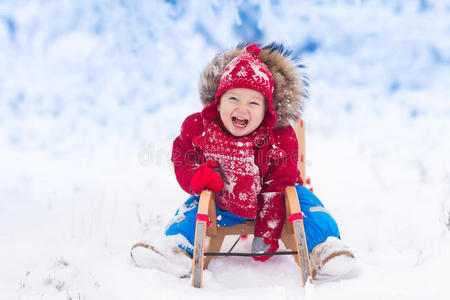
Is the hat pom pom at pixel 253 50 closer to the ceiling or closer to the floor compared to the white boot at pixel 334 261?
closer to the ceiling

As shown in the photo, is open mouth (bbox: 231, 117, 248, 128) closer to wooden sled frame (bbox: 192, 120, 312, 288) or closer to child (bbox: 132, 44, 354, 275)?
child (bbox: 132, 44, 354, 275)

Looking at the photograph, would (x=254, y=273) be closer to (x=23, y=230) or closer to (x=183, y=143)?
(x=183, y=143)

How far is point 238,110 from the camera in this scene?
182 cm

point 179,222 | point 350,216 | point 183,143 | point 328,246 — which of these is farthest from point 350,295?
point 350,216

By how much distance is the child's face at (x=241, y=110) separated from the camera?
1.81 metres

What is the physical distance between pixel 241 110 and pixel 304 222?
653 millimetres

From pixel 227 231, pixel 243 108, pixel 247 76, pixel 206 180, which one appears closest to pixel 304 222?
pixel 227 231

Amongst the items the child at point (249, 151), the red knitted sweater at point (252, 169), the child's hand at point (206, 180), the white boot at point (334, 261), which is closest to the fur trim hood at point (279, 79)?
the child at point (249, 151)

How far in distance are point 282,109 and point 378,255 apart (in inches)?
39.0

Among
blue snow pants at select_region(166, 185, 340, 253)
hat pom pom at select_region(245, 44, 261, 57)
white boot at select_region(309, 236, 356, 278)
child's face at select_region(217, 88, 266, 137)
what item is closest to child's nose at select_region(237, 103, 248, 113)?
child's face at select_region(217, 88, 266, 137)

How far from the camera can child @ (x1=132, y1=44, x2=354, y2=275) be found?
1817 millimetres

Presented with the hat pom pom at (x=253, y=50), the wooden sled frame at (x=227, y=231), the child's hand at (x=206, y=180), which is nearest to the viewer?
the wooden sled frame at (x=227, y=231)

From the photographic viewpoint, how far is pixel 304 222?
6.20ft

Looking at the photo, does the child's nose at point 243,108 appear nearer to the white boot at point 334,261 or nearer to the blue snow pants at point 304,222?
the blue snow pants at point 304,222
